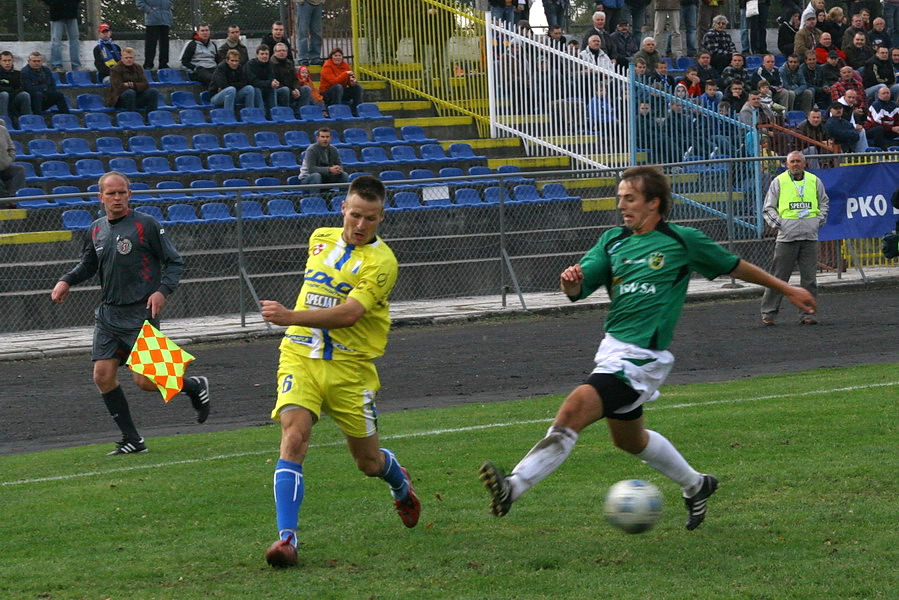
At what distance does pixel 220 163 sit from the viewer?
20750mm

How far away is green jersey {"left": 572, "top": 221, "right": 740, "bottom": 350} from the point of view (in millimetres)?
6441

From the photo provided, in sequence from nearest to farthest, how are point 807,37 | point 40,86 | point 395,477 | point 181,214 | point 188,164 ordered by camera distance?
point 395,477 → point 181,214 → point 188,164 → point 40,86 → point 807,37

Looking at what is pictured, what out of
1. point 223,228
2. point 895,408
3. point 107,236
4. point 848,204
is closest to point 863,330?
point 848,204

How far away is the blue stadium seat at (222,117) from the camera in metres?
22.0

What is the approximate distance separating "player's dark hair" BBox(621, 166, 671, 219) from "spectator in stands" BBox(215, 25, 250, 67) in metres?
16.8

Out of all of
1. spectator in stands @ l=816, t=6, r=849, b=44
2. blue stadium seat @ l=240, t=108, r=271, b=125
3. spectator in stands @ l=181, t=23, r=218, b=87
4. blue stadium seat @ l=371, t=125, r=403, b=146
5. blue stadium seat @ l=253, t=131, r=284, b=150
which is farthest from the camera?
spectator in stands @ l=816, t=6, r=849, b=44

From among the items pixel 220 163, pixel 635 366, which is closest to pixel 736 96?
pixel 220 163

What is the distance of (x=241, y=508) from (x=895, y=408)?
5162 millimetres

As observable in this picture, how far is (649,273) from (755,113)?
16204 mm

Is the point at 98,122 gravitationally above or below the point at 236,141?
above

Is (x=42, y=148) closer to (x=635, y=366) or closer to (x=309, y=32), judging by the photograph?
(x=309, y=32)

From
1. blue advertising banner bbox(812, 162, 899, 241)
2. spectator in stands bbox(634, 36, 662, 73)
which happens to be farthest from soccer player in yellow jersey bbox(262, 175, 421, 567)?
spectator in stands bbox(634, 36, 662, 73)

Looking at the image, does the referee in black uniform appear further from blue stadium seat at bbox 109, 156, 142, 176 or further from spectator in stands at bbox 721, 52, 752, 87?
spectator in stands at bbox 721, 52, 752, 87

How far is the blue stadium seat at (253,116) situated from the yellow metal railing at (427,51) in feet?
11.8
